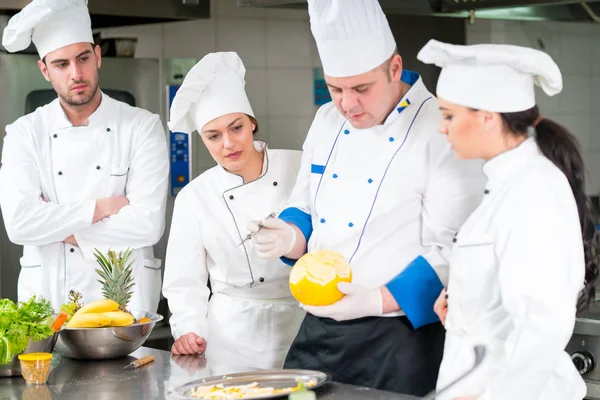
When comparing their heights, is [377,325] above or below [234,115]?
below

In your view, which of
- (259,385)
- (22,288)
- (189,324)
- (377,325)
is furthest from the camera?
(22,288)

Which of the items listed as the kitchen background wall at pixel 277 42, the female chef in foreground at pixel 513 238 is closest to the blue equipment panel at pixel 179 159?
the kitchen background wall at pixel 277 42

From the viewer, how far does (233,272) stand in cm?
296

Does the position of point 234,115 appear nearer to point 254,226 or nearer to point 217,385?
point 254,226

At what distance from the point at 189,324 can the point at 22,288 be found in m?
1.07

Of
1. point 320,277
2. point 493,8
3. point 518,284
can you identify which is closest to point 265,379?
point 320,277

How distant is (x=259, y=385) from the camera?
220 centimetres

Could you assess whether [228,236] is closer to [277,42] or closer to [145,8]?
[145,8]

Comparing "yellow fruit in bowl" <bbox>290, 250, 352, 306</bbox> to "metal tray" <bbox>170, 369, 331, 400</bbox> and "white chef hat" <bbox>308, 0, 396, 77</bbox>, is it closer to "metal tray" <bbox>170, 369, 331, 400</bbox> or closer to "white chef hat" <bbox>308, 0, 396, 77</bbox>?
"metal tray" <bbox>170, 369, 331, 400</bbox>

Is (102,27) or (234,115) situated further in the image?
(102,27)

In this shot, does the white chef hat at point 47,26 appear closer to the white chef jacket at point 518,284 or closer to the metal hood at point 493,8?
the metal hood at point 493,8

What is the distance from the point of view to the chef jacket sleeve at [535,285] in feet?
6.20

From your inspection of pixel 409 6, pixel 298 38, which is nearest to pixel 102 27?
pixel 298 38

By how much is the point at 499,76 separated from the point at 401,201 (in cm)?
51
